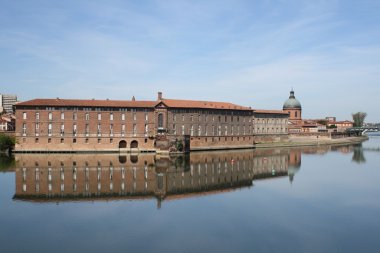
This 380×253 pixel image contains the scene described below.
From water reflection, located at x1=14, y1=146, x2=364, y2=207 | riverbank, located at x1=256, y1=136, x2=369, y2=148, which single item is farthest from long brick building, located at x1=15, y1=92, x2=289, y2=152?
riverbank, located at x1=256, y1=136, x2=369, y2=148

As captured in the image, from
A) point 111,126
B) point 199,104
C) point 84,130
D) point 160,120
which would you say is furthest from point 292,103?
point 84,130

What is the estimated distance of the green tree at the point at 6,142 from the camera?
73381mm

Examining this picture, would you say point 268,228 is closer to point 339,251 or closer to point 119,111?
point 339,251

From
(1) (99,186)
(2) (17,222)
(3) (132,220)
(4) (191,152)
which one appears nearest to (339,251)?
(3) (132,220)

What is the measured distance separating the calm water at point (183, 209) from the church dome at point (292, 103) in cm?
10399

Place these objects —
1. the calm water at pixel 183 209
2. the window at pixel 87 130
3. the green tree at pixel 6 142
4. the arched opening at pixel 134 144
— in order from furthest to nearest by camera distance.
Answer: the arched opening at pixel 134 144
the window at pixel 87 130
the green tree at pixel 6 142
the calm water at pixel 183 209

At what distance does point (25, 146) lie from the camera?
74500 mm

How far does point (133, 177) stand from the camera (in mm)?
45344

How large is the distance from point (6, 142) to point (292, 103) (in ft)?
389

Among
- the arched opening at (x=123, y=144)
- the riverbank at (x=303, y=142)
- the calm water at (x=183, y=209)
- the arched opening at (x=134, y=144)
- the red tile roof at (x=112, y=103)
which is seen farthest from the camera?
the riverbank at (x=303, y=142)

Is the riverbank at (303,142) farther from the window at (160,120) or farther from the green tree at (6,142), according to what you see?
the green tree at (6,142)

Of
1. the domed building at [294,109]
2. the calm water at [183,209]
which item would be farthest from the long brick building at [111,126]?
the domed building at [294,109]

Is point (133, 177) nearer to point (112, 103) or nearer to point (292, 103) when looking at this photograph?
point (112, 103)

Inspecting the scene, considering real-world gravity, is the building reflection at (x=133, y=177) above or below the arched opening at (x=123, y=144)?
below
